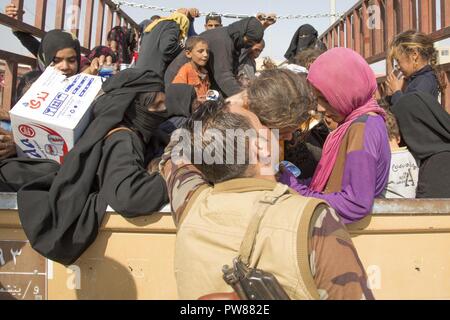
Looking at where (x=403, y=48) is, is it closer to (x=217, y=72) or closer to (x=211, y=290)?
(x=217, y=72)

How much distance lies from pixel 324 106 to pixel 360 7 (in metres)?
3.44

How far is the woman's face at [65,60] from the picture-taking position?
2850mm

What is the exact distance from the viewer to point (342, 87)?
5.50 feet

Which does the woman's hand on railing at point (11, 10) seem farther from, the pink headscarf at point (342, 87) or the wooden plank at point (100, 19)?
the pink headscarf at point (342, 87)

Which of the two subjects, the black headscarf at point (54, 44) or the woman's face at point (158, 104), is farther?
the black headscarf at point (54, 44)

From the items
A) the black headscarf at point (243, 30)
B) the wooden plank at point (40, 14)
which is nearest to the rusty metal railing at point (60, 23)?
the wooden plank at point (40, 14)

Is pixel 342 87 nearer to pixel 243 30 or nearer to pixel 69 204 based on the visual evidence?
pixel 69 204

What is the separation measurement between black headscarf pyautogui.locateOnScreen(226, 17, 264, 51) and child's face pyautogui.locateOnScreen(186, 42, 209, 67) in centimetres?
33

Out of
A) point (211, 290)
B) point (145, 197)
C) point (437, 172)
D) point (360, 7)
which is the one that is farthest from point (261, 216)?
point (360, 7)

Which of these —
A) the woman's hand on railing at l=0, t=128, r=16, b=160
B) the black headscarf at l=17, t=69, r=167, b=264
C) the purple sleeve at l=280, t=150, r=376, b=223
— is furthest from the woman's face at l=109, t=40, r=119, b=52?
the purple sleeve at l=280, t=150, r=376, b=223

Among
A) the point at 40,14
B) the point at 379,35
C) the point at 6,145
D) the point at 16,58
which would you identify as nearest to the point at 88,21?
the point at 40,14

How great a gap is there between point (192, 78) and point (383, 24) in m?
1.99
